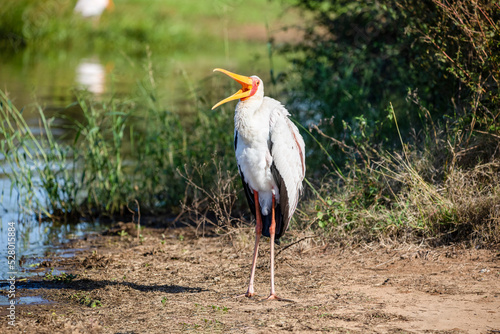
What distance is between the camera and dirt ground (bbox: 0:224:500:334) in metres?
4.02

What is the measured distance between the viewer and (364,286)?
4.70 metres

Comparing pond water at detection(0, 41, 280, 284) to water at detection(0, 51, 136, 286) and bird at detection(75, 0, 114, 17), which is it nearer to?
water at detection(0, 51, 136, 286)

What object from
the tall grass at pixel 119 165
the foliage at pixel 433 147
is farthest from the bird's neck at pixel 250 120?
the tall grass at pixel 119 165

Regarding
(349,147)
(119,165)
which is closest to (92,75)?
(119,165)

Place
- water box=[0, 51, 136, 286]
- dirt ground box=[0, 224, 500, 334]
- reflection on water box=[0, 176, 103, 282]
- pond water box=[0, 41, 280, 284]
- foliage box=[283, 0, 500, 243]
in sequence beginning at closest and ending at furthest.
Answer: dirt ground box=[0, 224, 500, 334] → foliage box=[283, 0, 500, 243] → reflection on water box=[0, 176, 103, 282] → water box=[0, 51, 136, 286] → pond water box=[0, 41, 280, 284]

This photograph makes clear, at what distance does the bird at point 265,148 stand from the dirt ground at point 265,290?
374 millimetres

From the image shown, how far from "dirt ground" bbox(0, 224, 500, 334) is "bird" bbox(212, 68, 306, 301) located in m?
0.37

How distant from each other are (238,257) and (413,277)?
1.51m

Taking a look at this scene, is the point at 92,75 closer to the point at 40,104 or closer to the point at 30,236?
the point at 40,104

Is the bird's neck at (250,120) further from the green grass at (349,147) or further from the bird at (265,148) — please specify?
the green grass at (349,147)

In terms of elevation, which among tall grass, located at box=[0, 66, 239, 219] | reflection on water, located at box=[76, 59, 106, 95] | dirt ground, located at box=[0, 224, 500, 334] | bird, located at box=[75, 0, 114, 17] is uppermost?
bird, located at box=[75, 0, 114, 17]

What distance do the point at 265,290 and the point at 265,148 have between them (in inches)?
41.6

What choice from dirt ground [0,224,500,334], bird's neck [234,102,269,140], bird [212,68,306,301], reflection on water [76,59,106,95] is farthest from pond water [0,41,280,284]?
bird's neck [234,102,269,140]

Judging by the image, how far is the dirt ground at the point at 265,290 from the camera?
402 centimetres
